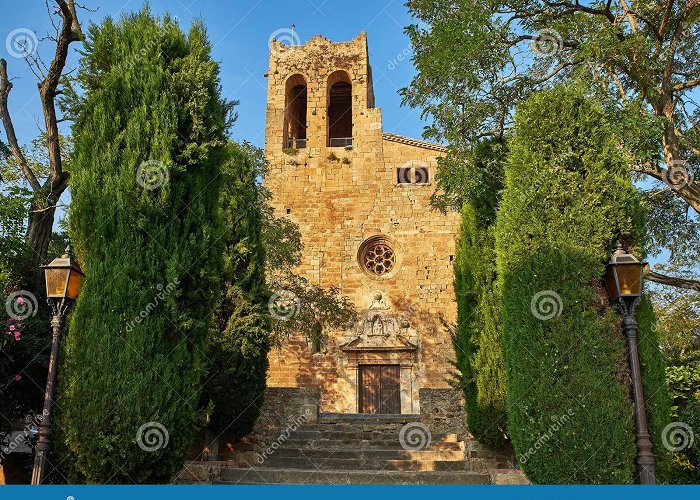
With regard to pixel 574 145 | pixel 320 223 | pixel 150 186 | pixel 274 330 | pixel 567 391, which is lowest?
pixel 567 391

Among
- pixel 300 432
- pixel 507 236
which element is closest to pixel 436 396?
pixel 300 432

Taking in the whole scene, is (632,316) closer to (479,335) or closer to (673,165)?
(479,335)

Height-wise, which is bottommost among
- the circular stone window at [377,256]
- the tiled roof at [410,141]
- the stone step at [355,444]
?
the stone step at [355,444]

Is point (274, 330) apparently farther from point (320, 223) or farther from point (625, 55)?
point (625, 55)

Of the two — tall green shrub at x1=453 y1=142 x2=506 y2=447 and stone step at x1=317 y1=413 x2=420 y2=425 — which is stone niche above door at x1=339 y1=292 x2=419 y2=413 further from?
tall green shrub at x1=453 y1=142 x2=506 y2=447

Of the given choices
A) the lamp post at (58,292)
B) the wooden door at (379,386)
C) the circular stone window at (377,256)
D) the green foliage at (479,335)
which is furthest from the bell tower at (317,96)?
the lamp post at (58,292)

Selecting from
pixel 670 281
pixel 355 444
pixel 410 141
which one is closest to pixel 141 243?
pixel 355 444

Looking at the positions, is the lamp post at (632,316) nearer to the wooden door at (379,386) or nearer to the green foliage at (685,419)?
the green foliage at (685,419)

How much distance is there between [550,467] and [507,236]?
8.10 feet

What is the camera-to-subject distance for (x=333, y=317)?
13.8 meters

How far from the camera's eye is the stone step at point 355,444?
34.3 feet

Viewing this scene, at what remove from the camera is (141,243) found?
22.2 ft

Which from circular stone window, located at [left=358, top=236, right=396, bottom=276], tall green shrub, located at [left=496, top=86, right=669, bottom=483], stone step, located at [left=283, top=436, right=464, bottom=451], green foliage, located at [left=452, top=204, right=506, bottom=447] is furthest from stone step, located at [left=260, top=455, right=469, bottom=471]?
circular stone window, located at [left=358, top=236, right=396, bottom=276]

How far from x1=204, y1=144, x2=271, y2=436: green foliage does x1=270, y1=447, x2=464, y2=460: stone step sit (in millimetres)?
1095
